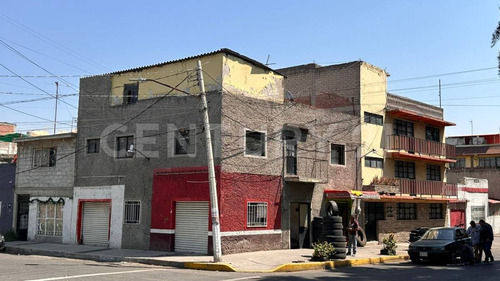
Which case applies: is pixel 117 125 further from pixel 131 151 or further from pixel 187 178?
pixel 187 178

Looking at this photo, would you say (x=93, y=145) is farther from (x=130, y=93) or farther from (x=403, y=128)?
(x=403, y=128)

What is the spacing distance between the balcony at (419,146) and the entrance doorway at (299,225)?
8723 mm

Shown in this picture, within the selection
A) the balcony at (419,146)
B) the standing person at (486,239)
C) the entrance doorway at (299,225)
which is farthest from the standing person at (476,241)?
the balcony at (419,146)

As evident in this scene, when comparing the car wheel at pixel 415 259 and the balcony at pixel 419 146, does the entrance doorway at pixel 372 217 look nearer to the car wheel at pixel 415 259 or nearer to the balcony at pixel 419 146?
the balcony at pixel 419 146

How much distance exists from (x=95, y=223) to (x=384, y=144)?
1681 centimetres

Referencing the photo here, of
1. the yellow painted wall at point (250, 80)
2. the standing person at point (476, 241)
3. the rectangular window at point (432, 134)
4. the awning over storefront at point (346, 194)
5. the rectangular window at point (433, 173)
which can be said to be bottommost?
the standing person at point (476, 241)

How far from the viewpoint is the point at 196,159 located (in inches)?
813

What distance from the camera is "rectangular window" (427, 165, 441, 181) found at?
33.7 m

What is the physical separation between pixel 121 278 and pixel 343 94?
1857 centimetres

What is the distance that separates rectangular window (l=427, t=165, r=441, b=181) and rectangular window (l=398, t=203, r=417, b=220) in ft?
10.5

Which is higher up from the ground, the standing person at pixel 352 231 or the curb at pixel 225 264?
the standing person at pixel 352 231

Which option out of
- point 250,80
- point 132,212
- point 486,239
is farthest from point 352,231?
point 132,212

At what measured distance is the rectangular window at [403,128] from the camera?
31.0m

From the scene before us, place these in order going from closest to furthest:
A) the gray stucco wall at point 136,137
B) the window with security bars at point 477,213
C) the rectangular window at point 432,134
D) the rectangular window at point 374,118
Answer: the gray stucco wall at point 136,137 < the rectangular window at point 374,118 < the rectangular window at point 432,134 < the window with security bars at point 477,213
